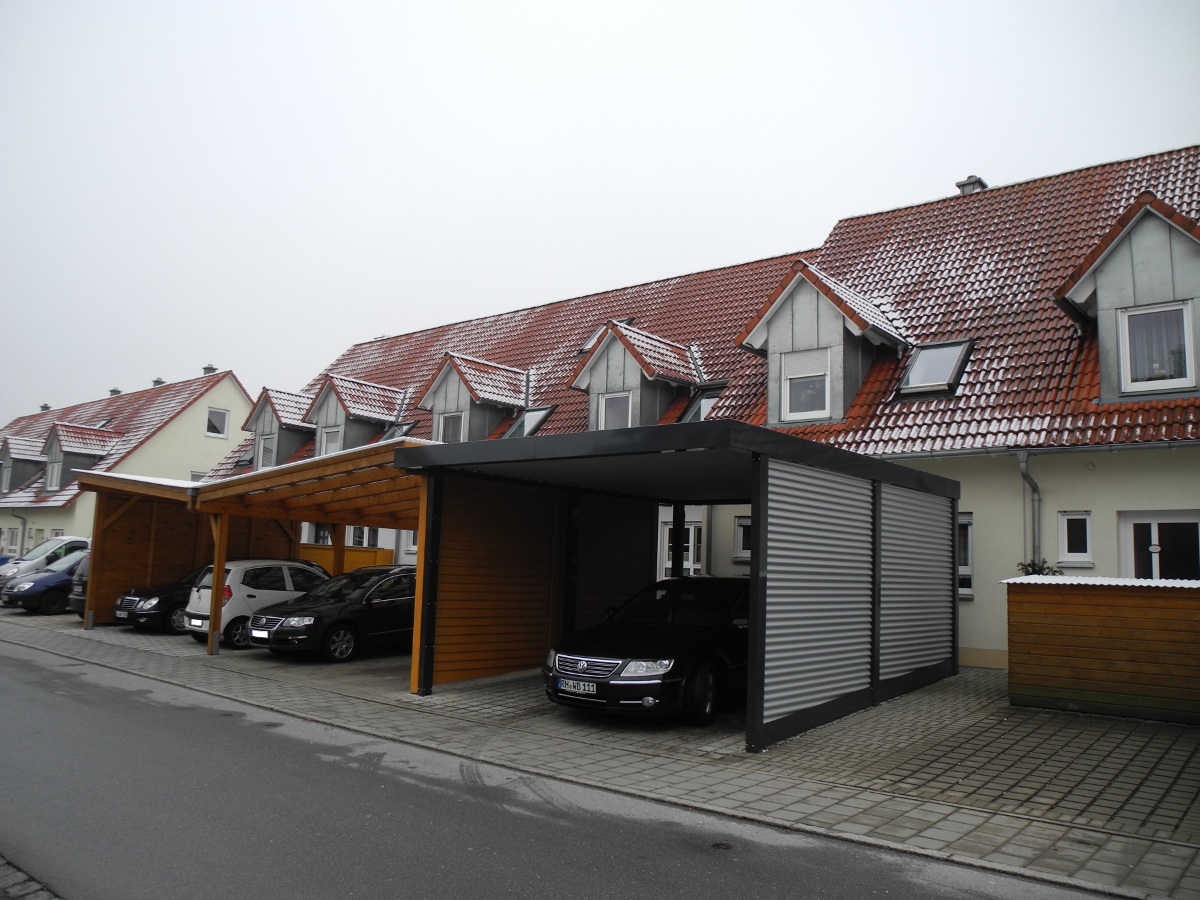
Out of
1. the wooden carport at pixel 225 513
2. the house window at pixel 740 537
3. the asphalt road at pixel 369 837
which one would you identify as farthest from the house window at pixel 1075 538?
the wooden carport at pixel 225 513

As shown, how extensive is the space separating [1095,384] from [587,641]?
8.98 m

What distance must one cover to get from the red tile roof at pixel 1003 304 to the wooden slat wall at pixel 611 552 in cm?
341

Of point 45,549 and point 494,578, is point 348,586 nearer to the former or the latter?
point 494,578

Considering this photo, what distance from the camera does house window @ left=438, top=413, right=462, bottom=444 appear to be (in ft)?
76.5

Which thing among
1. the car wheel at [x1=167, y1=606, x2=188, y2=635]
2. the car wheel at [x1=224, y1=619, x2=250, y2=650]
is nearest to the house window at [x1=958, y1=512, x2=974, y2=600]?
the car wheel at [x1=224, y1=619, x2=250, y2=650]

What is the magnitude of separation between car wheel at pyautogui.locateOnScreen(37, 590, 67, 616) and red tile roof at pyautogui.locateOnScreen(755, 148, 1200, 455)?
19.5 m

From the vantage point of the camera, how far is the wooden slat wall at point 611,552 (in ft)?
49.1

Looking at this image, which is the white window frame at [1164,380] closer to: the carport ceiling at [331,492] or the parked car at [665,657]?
the parked car at [665,657]

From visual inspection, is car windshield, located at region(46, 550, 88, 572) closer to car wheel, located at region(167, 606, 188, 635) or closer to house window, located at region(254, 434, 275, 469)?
house window, located at region(254, 434, 275, 469)

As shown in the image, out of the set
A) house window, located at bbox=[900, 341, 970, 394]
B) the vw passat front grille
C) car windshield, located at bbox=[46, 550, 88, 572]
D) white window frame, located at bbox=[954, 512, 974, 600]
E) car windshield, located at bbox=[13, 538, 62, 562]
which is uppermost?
house window, located at bbox=[900, 341, 970, 394]

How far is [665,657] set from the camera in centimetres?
1002

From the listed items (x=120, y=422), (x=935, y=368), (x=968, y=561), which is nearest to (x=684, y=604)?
(x=968, y=561)

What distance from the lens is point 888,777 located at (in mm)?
7953

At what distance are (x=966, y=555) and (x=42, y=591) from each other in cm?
2288
